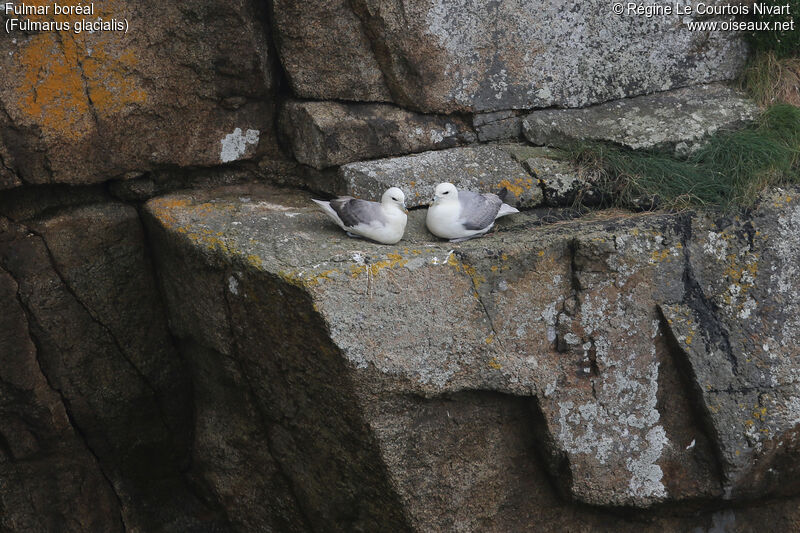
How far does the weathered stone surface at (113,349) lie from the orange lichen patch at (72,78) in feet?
1.71

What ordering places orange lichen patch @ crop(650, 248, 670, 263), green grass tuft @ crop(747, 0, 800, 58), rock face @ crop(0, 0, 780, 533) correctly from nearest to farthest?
rock face @ crop(0, 0, 780, 533), orange lichen patch @ crop(650, 248, 670, 263), green grass tuft @ crop(747, 0, 800, 58)

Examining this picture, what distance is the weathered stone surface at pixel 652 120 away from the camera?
441 centimetres

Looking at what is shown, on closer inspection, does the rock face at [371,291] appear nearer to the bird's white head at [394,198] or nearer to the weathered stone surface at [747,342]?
the weathered stone surface at [747,342]

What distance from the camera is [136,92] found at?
426cm

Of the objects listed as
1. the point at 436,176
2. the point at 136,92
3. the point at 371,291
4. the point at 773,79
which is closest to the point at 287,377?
the point at 371,291

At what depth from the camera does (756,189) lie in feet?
13.1

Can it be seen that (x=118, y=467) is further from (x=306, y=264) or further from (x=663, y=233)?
(x=663, y=233)

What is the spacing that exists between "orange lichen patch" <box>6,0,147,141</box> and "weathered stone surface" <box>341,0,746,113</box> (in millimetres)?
1210

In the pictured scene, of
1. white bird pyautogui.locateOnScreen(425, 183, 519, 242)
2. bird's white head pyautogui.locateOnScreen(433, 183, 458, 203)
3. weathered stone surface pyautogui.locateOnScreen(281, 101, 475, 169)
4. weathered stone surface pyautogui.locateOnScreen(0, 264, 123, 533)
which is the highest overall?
weathered stone surface pyautogui.locateOnScreen(281, 101, 475, 169)

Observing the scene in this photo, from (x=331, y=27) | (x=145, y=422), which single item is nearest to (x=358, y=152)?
(x=331, y=27)

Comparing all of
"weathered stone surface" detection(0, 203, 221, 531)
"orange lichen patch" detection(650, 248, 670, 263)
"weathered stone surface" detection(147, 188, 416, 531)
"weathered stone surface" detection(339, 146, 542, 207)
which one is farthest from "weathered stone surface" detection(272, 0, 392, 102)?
"orange lichen patch" detection(650, 248, 670, 263)

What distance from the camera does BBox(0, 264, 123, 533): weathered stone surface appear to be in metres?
4.30

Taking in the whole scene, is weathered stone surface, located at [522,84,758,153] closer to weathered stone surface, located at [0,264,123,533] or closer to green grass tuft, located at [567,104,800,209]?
green grass tuft, located at [567,104,800,209]

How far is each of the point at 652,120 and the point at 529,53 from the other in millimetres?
794
